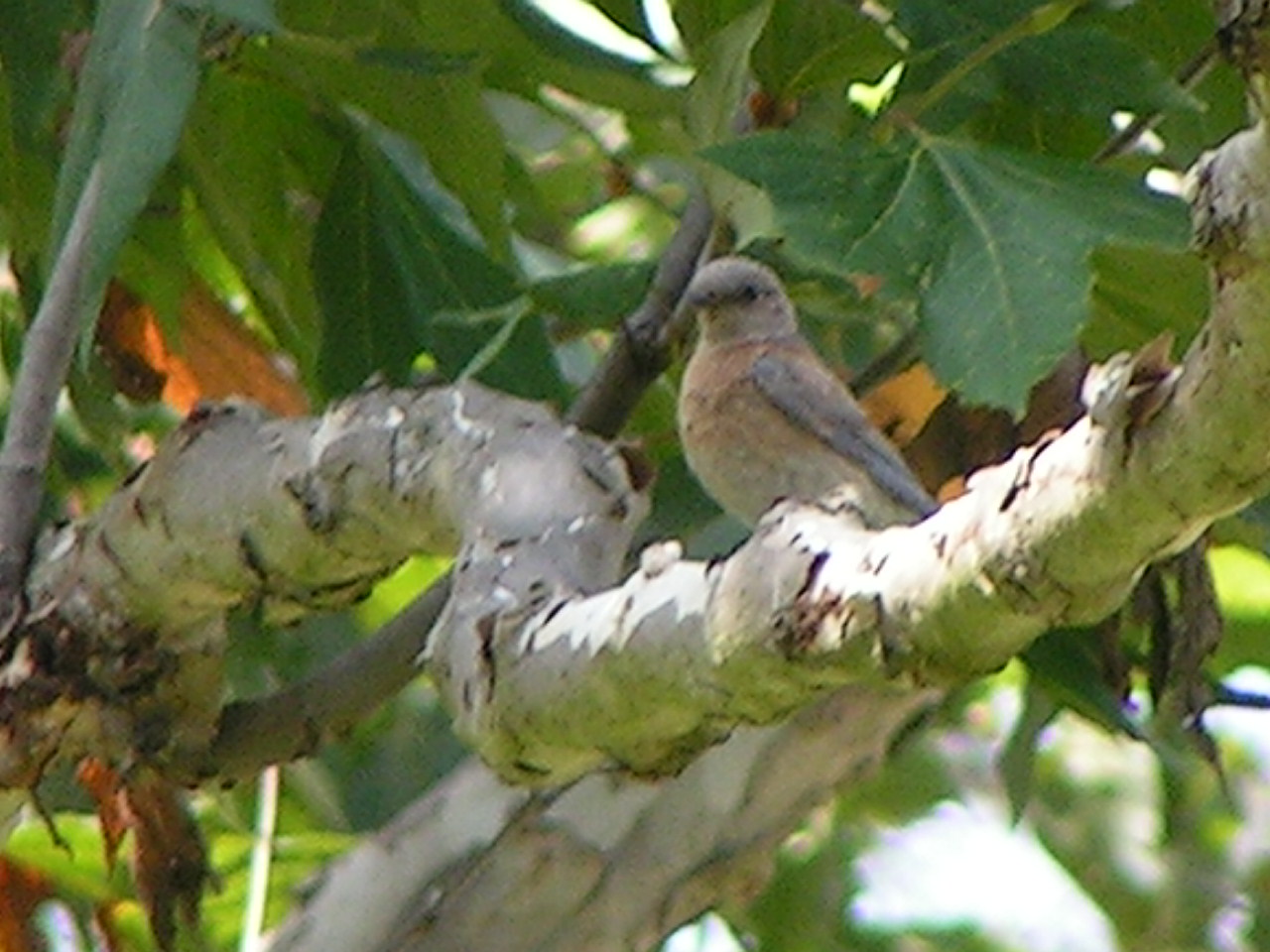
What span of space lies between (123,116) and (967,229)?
0.59 meters

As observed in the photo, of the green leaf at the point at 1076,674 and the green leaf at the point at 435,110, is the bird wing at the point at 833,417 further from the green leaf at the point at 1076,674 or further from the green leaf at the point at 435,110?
the green leaf at the point at 435,110

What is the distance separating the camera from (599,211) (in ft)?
12.5

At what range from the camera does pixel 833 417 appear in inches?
103

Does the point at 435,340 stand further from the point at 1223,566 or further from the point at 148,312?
the point at 1223,566

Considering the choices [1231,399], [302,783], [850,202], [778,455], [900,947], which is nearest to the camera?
[1231,399]

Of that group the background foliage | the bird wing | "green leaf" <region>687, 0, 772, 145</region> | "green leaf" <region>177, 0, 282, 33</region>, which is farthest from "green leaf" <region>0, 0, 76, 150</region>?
the bird wing

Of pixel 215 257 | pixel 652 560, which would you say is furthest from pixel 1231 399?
pixel 215 257

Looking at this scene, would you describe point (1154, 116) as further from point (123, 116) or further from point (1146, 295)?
point (123, 116)

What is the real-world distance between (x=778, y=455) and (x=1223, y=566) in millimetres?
737

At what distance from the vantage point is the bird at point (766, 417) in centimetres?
251

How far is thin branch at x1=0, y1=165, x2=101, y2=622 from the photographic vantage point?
5.94ft

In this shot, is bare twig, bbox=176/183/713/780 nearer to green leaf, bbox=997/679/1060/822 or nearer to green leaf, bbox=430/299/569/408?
green leaf, bbox=430/299/569/408

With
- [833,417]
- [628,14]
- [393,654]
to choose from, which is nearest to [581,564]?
[393,654]

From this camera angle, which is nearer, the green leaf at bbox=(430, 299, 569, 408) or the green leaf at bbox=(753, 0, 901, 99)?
the green leaf at bbox=(753, 0, 901, 99)
